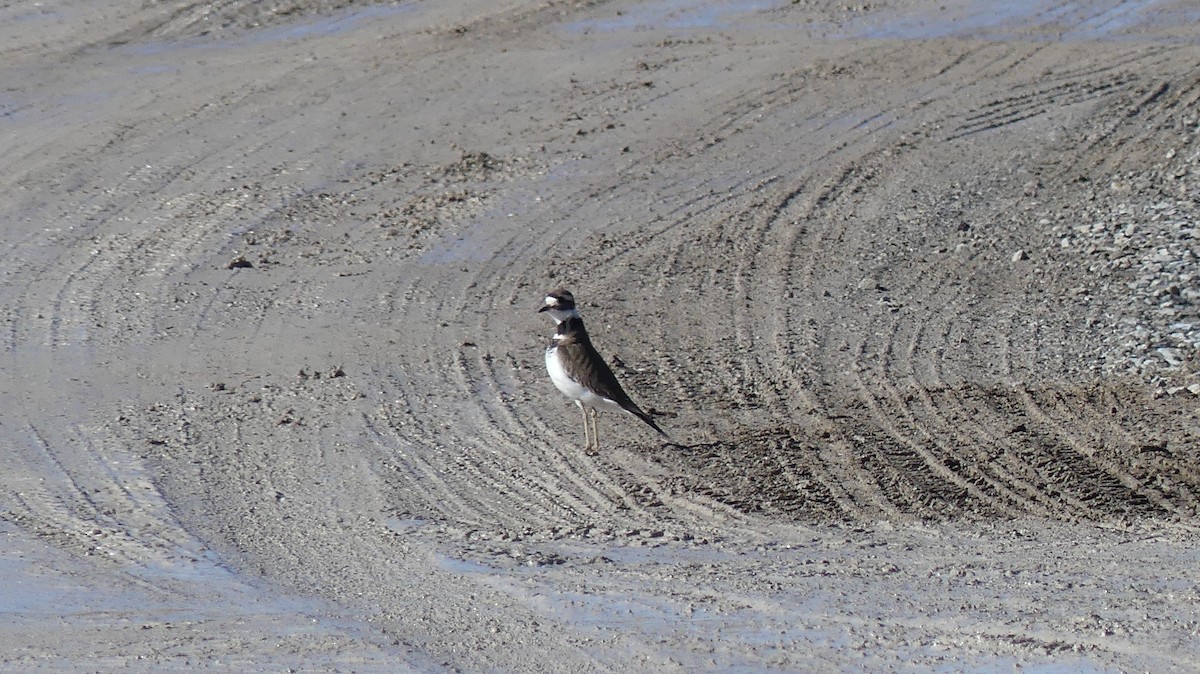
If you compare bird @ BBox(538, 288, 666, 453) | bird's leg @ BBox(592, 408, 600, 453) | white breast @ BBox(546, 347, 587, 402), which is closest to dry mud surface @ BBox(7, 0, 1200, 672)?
bird's leg @ BBox(592, 408, 600, 453)

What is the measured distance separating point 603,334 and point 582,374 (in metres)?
2.22

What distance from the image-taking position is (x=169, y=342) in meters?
10.9

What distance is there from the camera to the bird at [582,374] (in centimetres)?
899

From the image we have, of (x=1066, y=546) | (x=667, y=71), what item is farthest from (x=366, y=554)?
(x=667, y=71)

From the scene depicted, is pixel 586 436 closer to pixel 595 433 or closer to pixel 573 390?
pixel 595 433

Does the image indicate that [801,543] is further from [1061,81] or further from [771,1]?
[771,1]

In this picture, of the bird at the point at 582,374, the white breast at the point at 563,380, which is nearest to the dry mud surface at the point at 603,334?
the bird at the point at 582,374

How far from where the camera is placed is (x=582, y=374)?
29.7 ft

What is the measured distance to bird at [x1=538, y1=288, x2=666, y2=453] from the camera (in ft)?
29.5

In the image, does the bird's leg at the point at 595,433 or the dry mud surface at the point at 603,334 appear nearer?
the dry mud surface at the point at 603,334

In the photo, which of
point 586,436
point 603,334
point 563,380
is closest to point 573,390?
point 563,380

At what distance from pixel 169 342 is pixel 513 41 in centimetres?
872

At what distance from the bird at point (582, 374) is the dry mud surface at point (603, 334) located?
0.21 meters

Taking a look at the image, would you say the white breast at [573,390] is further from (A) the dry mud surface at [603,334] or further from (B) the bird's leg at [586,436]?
(A) the dry mud surface at [603,334]
